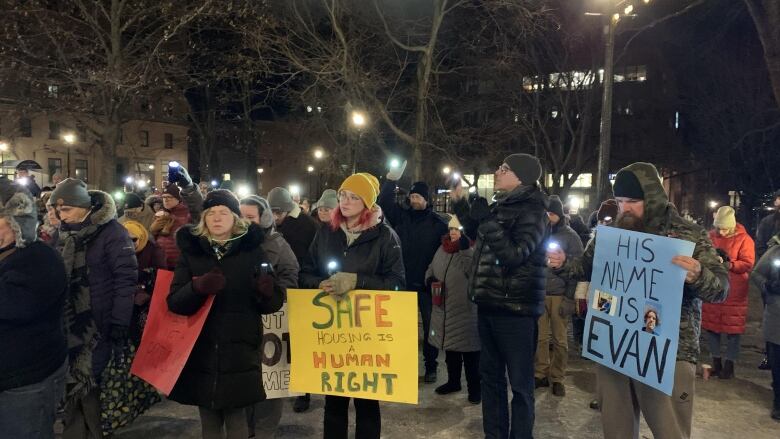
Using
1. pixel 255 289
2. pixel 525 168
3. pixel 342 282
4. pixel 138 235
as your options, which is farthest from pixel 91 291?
pixel 525 168

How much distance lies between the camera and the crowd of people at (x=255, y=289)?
10.2 ft

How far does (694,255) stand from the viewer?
3.26 metres

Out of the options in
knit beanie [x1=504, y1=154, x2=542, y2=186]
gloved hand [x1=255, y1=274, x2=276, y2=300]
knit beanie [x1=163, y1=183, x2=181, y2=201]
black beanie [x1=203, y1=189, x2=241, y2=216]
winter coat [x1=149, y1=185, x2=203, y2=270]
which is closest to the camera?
gloved hand [x1=255, y1=274, x2=276, y2=300]

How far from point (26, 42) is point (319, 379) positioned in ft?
58.1

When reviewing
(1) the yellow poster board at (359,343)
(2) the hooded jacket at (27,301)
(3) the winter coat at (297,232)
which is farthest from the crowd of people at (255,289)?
(3) the winter coat at (297,232)

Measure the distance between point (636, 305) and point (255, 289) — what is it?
2.41 m

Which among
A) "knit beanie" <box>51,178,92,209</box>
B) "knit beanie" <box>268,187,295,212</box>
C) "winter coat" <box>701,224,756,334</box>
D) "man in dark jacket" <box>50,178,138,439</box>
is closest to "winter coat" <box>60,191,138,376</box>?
"man in dark jacket" <box>50,178,138,439</box>

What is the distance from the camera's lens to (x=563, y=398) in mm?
5762

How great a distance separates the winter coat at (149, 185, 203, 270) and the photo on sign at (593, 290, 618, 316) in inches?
153

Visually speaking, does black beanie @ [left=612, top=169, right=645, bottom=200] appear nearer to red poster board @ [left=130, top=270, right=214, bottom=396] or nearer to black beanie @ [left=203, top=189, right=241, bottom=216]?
black beanie @ [left=203, top=189, right=241, bottom=216]

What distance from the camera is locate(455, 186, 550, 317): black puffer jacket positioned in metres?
4.00

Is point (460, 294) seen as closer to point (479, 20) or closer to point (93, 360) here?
point (93, 360)

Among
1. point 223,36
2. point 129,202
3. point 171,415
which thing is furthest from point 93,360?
point 223,36

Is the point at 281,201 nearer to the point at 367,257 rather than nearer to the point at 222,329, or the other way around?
the point at 367,257
